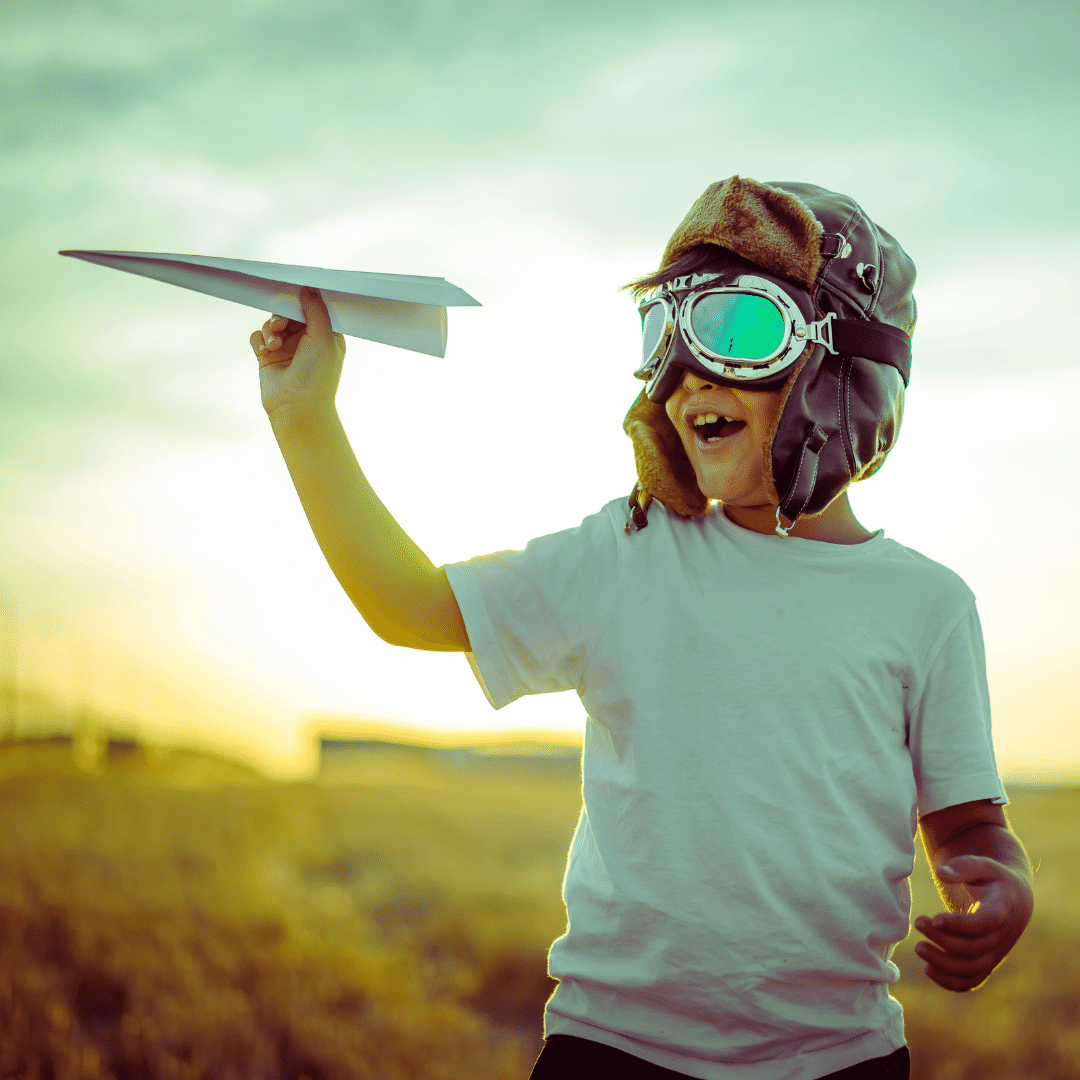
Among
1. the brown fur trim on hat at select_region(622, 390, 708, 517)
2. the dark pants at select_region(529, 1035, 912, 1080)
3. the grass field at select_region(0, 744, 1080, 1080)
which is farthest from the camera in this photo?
the grass field at select_region(0, 744, 1080, 1080)

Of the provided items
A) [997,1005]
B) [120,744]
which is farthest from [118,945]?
[120,744]

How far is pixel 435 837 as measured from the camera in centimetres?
1391

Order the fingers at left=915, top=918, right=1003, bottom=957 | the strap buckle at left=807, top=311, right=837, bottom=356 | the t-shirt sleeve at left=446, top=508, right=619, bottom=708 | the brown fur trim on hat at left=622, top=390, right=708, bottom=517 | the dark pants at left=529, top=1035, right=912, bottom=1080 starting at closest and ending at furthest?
the fingers at left=915, top=918, right=1003, bottom=957
the dark pants at left=529, top=1035, right=912, bottom=1080
the t-shirt sleeve at left=446, top=508, right=619, bottom=708
the strap buckle at left=807, top=311, right=837, bottom=356
the brown fur trim on hat at left=622, top=390, right=708, bottom=517

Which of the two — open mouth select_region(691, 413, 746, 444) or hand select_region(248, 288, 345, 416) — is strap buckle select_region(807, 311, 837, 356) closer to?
open mouth select_region(691, 413, 746, 444)

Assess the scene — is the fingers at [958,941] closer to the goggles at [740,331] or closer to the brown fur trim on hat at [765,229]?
the goggles at [740,331]

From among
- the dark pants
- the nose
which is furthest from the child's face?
the dark pants

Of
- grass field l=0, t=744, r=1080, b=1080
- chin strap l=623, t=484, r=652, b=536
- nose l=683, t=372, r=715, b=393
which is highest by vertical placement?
nose l=683, t=372, r=715, b=393

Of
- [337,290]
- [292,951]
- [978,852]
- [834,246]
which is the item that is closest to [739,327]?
[834,246]

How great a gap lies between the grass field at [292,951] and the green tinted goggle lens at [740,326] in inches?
80.0

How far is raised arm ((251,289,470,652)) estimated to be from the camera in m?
1.73

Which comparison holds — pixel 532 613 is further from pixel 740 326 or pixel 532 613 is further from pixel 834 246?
pixel 834 246

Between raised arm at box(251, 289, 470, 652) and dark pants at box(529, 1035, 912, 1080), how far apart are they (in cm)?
81

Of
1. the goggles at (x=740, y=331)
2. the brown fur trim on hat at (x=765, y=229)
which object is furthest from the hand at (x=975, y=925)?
the brown fur trim on hat at (x=765, y=229)

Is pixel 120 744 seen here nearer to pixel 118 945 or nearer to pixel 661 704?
pixel 118 945
